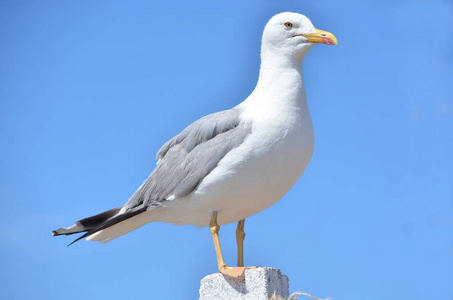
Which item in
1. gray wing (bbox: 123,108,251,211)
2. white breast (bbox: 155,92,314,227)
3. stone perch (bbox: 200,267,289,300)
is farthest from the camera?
gray wing (bbox: 123,108,251,211)

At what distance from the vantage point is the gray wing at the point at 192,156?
7624 millimetres

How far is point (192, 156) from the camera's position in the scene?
26.0 feet

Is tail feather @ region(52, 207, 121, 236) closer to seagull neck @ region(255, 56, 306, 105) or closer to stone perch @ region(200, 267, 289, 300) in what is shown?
stone perch @ region(200, 267, 289, 300)

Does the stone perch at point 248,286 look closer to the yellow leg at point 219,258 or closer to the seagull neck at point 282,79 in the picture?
the yellow leg at point 219,258

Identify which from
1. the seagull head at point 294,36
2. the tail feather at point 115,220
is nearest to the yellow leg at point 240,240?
the tail feather at point 115,220

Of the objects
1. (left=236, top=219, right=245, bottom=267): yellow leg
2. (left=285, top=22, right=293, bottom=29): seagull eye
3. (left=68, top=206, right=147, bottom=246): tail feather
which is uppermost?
(left=285, top=22, right=293, bottom=29): seagull eye

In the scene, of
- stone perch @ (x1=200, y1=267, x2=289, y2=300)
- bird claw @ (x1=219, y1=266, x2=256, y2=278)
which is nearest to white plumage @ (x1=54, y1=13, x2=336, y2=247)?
bird claw @ (x1=219, y1=266, x2=256, y2=278)

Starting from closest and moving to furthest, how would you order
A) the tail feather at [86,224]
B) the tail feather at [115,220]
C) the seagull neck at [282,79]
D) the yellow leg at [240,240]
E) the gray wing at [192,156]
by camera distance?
the gray wing at [192,156] < the seagull neck at [282,79] < the tail feather at [115,220] < the yellow leg at [240,240] < the tail feather at [86,224]

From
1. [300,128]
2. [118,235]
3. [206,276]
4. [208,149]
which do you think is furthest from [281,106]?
[118,235]

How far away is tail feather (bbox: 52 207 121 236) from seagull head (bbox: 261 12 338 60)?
326 cm

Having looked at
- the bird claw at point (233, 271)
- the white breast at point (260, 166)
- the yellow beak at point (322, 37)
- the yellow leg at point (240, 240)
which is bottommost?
the bird claw at point (233, 271)

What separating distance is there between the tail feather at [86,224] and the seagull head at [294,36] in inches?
128

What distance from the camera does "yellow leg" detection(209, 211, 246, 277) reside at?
7.27m

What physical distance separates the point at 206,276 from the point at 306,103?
2.61m
